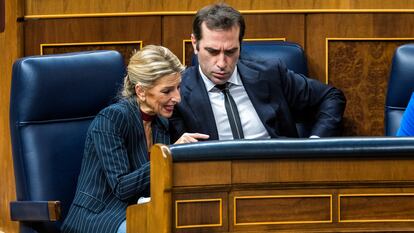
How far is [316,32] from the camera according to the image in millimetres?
3605

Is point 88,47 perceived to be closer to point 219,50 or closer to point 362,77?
point 219,50

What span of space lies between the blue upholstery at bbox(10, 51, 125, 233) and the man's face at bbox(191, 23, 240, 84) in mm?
274

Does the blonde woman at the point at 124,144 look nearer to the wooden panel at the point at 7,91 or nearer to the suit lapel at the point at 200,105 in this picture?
the suit lapel at the point at 200,105

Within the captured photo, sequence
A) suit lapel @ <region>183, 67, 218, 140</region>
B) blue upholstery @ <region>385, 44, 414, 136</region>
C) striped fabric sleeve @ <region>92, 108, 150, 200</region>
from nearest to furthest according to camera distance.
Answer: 1. striped fabric sleeve @ <region>92, 108, 150, 200</region>
2. suit lapel @ <region>183, 67, 218, 140</region>
3. blue upholstery @ <region>385, 44, 414, 136</region>

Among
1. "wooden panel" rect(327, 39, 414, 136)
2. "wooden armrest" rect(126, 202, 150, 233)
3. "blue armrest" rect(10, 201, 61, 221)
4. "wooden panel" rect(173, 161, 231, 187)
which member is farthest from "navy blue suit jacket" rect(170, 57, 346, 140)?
"wooden panel" rect(173, 161, 231, 187)

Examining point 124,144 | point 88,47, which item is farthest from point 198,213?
point 88,47

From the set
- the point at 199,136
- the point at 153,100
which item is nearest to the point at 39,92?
the point at 153,100

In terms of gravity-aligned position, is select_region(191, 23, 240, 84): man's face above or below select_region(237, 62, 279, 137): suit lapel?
above

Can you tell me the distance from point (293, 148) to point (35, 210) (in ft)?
2.68

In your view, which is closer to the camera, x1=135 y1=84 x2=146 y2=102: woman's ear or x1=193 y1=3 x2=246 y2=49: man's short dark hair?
x1=135 y1=84 x2=146 y2=102: woman's ear

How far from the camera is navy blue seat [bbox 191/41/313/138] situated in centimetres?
330

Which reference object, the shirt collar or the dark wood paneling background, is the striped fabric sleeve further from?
the dark wood paneling background

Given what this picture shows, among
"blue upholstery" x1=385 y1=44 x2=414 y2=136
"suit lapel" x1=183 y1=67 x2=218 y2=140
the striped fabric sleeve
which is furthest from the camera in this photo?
"blue upholstery" x1=385 y1=44 x2=414 y2=136

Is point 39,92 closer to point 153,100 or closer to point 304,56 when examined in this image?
point 153,100
